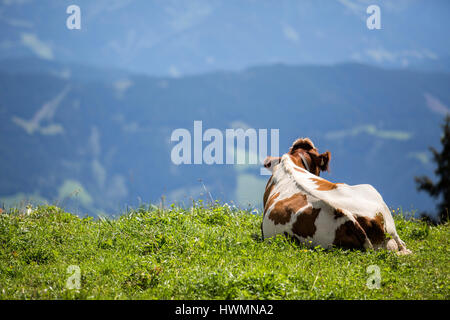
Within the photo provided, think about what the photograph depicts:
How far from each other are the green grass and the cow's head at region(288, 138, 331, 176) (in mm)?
1424

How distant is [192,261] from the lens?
6668 millimetres

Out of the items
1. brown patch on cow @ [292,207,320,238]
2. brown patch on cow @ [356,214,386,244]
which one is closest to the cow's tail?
brown patch on cow @ [356,214,386,244]

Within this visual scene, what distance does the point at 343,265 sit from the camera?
6328 millimetres

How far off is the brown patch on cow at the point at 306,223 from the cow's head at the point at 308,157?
2274 millimetres

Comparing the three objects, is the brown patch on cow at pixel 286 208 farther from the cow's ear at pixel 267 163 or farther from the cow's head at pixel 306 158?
the cow's ear at pixel 267 163

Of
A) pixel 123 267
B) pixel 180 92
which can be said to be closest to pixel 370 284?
pixel 123 267

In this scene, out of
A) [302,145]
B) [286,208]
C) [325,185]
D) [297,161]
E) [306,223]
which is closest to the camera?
[306,223]

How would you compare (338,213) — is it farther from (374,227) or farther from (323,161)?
(323,161)

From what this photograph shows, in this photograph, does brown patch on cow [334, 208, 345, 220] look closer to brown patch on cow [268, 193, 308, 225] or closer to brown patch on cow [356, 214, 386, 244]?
brown patch on cow [356, 214, 386, 244]

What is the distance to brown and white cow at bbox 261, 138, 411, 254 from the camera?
691 centimetres

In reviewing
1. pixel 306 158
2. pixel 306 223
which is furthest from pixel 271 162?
pixel 306 223

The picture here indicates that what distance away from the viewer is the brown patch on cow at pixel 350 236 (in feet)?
22.5

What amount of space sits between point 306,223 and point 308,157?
104 inches
